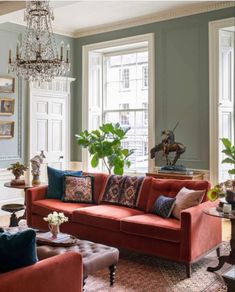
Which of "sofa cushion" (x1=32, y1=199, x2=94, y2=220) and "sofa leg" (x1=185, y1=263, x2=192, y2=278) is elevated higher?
"sofa cushion" (x1=32, y1=199, x2=94, y2=220)

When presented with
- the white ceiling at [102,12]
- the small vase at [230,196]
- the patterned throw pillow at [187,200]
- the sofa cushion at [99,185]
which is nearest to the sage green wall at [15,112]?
the white ceiling at [102,12]

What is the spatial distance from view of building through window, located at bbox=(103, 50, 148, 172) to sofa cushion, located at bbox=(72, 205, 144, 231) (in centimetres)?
271

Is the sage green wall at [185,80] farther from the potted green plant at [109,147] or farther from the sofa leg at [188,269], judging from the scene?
the sofa leg at [188,269]

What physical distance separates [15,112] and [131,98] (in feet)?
7.32

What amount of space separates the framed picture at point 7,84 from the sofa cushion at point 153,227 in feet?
11.8

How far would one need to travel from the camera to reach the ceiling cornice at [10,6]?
512 cm

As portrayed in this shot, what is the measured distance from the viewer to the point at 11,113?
21.7 ft

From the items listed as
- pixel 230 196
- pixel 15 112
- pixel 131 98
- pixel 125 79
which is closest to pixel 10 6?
pixel 15 112

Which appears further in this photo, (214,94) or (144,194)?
(214,94)

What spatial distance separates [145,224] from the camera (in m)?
3.90

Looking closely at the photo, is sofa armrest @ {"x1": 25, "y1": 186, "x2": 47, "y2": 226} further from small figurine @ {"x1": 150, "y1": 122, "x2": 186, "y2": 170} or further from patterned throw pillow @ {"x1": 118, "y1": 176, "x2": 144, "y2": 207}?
Answer: small figurine @ {"x1": 150, "y1": 122, "x2": 186, "y2": 170}

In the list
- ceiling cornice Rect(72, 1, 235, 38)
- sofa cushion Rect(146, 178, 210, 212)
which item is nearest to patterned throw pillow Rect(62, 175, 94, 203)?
sofa cushion Rect(146, 178, 210, 212)

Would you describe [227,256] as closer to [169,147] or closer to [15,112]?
[169,147]

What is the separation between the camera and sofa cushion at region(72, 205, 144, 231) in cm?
420
